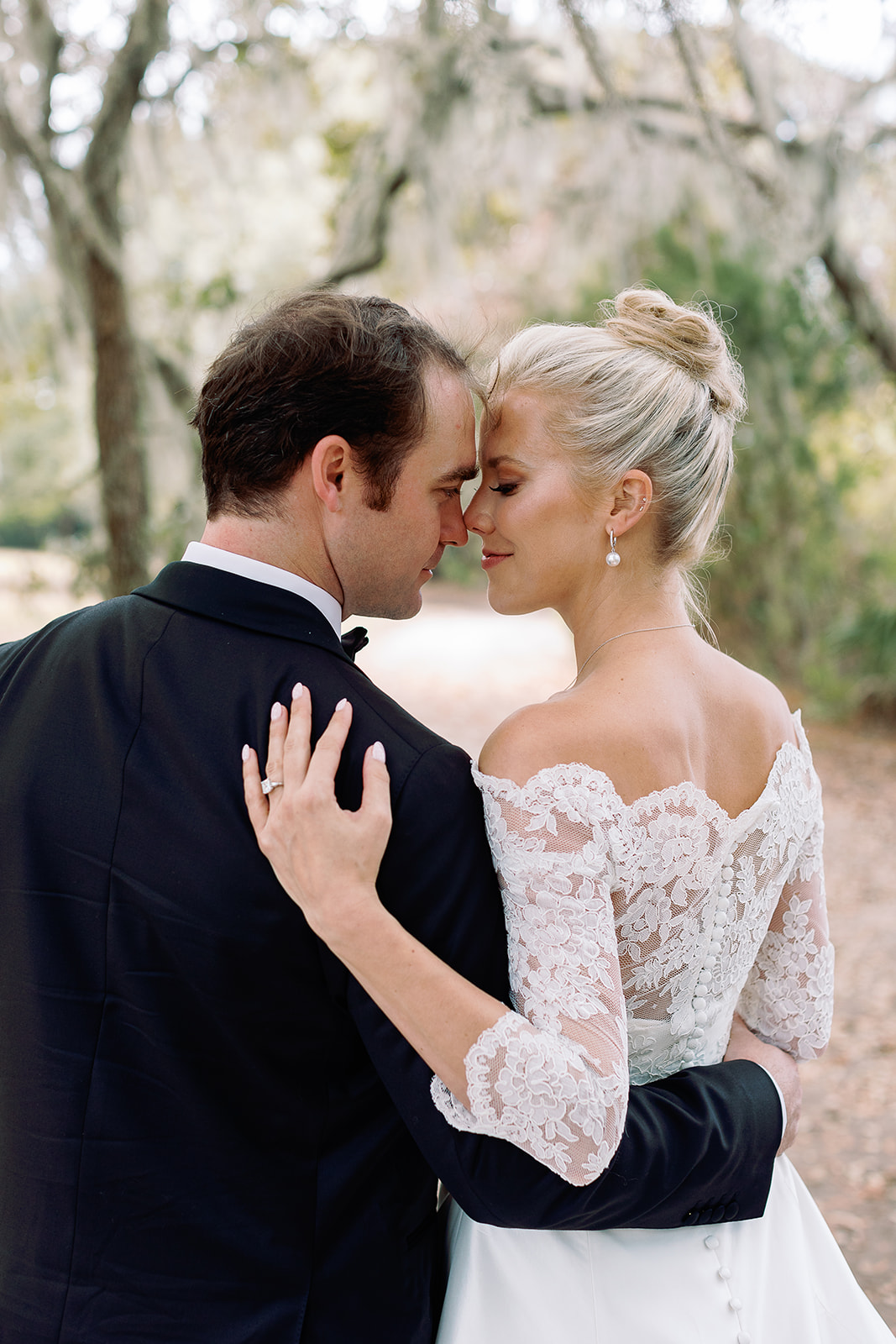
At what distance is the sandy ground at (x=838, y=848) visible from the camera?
13.5ft

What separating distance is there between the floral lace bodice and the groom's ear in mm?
453

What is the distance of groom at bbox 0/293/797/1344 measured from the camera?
4.58ft

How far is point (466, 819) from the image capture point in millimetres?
1485

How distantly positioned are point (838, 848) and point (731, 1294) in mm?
6849

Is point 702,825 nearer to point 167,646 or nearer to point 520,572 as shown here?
point 520,572

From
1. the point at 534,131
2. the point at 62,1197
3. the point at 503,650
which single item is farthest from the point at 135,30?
the point at 503,650

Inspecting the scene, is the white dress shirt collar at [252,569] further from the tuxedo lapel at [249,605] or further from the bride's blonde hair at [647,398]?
the bride's blonde hair at [647,398]

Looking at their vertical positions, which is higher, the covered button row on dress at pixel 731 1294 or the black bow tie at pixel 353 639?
the black bow tie at pixel 353 639

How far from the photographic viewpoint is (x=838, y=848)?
317 inches

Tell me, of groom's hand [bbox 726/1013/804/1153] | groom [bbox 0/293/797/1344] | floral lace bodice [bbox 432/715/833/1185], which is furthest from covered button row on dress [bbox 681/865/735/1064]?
groom [bbox 0/293/797/1344]

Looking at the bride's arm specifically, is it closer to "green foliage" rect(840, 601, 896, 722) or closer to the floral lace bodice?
the floral lace bodice

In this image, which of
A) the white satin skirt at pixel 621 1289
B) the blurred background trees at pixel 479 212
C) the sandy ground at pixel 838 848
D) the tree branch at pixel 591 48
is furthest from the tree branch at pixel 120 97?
the white satin skirt at pixel 621 1289

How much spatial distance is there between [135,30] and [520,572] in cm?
597

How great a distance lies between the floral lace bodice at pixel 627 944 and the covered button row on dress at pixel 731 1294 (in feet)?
0.80
